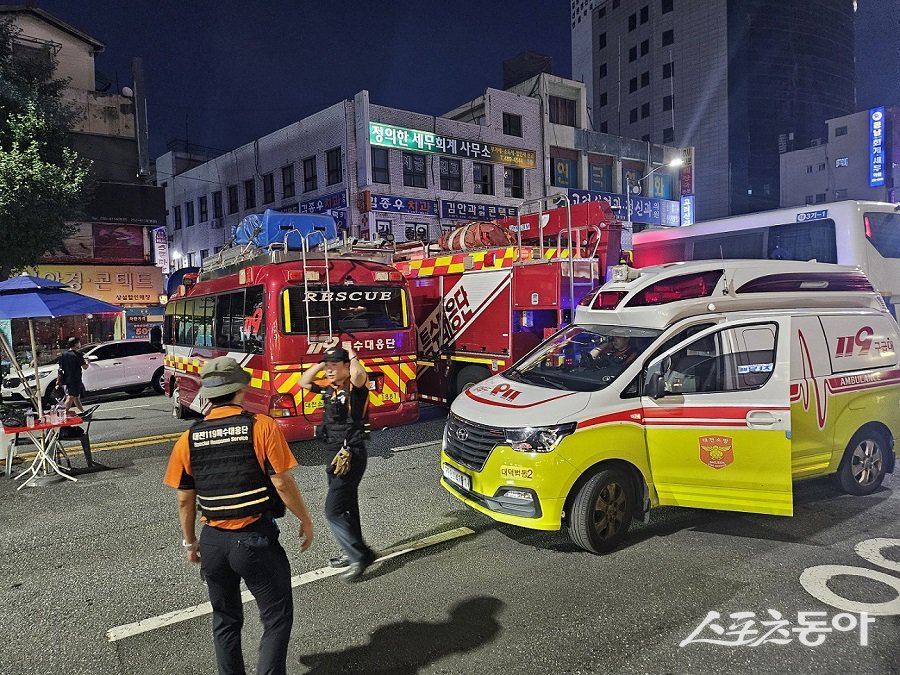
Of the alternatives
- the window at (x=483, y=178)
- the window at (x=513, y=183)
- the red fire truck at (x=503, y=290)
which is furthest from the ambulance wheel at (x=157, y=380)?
the window at (x=513, y=183)

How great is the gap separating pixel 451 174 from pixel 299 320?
867 inches

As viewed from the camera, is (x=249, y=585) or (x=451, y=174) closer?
(x=249, y=585)

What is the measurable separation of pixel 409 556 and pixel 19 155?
597 inches

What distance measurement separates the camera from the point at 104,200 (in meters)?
25.8

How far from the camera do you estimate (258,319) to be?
805 cm

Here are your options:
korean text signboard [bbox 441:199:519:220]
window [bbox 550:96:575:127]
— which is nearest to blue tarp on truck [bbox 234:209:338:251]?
korean text signboard [bbox 441:199:519:220]

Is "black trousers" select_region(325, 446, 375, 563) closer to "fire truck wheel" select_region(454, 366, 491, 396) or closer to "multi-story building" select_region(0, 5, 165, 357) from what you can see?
"fire truck wheel" select_region(454, 366, 491, 396)

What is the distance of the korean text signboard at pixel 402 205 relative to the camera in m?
25.8

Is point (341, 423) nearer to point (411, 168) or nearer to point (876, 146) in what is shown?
point (411, 168)

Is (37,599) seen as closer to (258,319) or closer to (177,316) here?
(258,319)

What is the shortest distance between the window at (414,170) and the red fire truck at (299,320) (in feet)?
57.6

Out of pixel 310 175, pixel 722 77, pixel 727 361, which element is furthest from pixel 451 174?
pixel 722 77

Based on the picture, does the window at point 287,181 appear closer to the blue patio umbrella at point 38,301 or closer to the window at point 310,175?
the window at point 310,175

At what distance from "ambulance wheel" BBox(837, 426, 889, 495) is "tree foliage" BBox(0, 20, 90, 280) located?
17.3 meters
